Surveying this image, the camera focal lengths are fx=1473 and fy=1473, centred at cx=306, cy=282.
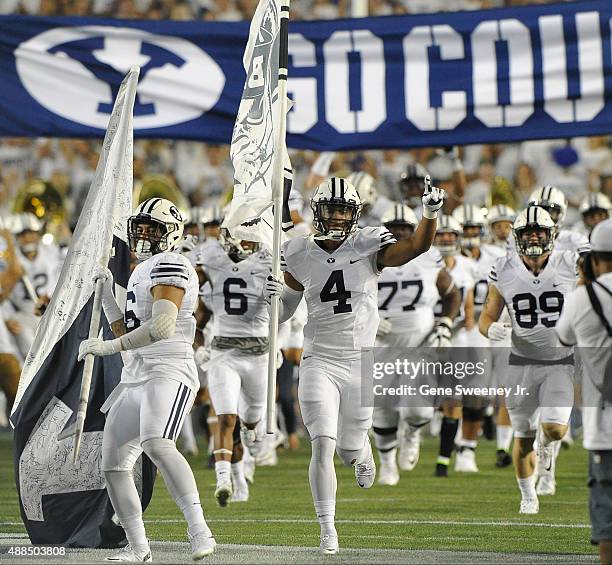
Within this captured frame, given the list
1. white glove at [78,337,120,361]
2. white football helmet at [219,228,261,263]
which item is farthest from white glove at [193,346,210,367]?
white glove at [78,337,120,361]

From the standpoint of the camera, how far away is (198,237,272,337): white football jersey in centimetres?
1088

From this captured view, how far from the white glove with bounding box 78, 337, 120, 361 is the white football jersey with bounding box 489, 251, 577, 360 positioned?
3762mm

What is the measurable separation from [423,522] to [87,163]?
33.7 feet

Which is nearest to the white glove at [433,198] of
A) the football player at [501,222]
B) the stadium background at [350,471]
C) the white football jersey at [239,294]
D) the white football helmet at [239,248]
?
the stadium background at [350,471]

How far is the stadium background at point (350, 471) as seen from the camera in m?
8.55

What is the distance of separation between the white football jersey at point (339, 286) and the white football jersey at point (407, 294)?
14.5ft

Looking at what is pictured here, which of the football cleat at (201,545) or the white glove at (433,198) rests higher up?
the white glove at (433,198)

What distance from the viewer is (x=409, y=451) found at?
12.8 metres

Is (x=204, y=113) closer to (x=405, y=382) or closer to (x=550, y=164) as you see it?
(x=405, y=382)

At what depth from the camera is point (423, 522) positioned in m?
9.17

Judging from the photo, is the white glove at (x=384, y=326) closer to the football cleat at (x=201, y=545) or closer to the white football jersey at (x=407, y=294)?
the white football jersey at (x=407, y=294)

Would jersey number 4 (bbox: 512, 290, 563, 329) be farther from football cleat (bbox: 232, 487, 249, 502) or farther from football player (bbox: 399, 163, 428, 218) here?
football player (bbox: 399, 163, 428, 218)

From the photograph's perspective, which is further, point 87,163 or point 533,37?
point 87,163

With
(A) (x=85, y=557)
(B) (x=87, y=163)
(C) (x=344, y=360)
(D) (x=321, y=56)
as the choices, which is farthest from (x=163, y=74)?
(B) (x=87, y=163)
